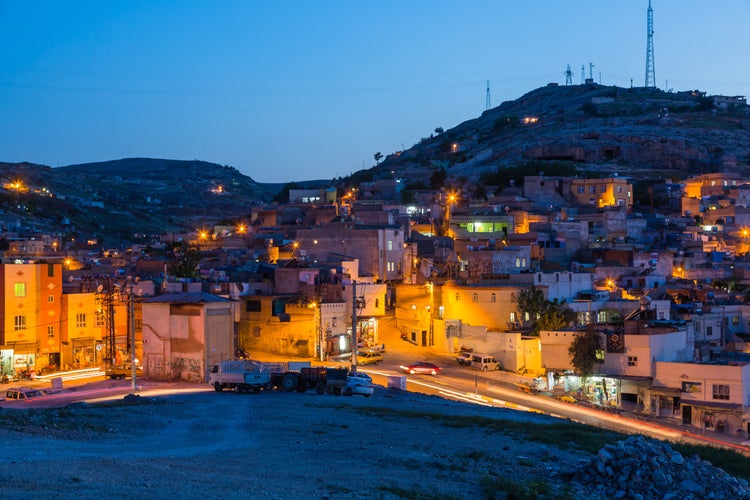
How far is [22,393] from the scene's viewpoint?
3072 cm

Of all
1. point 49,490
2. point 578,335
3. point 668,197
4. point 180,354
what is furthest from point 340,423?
point 668,197

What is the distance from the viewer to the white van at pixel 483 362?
40656 mm

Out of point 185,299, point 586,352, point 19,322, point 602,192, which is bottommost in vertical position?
point 586,352

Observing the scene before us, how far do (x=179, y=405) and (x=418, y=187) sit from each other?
59662mm

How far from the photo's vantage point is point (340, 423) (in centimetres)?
2303

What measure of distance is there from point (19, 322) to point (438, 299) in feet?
61.3

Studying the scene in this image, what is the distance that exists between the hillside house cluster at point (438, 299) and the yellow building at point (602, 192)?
7.60 meters

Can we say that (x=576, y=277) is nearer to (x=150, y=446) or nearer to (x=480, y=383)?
(x=480, y=383)

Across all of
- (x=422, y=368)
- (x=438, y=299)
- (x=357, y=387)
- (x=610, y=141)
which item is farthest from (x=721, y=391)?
(x=610, y=141)

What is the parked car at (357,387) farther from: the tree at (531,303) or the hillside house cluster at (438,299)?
the tree at (531,303)

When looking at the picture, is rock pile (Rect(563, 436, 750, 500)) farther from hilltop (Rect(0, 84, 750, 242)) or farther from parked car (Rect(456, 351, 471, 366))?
hilltop (Rect(0, 84, 750, 242))

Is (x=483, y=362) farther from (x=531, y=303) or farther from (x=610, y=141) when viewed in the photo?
(x=610, y=141)

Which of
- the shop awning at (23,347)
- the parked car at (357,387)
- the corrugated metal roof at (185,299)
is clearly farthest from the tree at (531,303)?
the shop awning at (23,347)

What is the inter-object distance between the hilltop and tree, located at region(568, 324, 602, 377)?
43.3 metres
